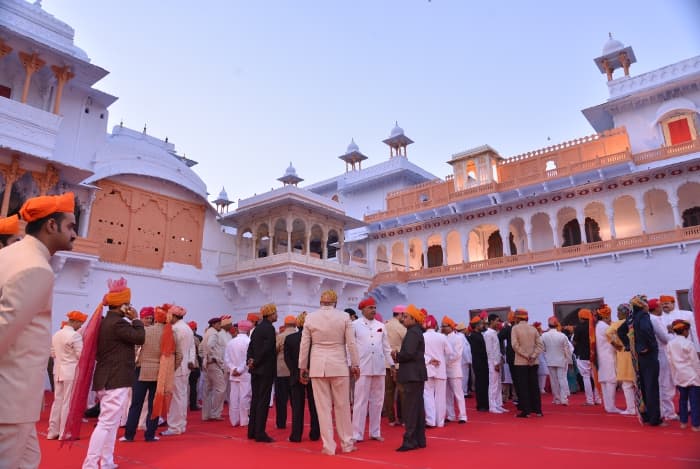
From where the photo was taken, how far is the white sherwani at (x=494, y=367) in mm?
8531

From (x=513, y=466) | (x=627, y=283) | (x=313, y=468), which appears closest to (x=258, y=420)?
(x=313, y=468)

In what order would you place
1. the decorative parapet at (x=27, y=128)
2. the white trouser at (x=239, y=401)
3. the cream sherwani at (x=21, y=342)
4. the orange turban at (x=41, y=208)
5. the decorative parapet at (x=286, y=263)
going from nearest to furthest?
the cream sherwani at (x=21, y=342) → the orange turban at (x=41, y=208) → the white trouser at (x=239, y=401) → the decorative parapet at (x=27, y=128) → the decorative parapet at (x=286, y=263)

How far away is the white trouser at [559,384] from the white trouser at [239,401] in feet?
20.7

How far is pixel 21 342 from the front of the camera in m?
1.96

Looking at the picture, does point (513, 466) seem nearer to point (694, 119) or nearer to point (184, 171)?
point (184, 171)

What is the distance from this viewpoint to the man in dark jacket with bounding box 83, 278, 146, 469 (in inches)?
163

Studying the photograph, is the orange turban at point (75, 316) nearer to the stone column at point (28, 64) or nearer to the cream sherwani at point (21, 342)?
the cream sherwani at point (21, 342)

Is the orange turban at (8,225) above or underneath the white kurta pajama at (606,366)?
above

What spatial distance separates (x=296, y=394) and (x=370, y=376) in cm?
103

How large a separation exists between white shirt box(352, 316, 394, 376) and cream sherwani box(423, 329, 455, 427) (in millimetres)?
953

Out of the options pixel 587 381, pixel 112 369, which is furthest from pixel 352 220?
pixel 112 369

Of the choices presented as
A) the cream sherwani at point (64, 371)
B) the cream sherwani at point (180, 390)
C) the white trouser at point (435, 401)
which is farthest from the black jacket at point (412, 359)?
the cream sherwani at point (64, 371)

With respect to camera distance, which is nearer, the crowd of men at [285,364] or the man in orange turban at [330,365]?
the crowd of men at [285,364]

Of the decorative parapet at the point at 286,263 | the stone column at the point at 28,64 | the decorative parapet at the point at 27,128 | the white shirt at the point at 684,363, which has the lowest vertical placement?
the white shirt at the point at 684,363
